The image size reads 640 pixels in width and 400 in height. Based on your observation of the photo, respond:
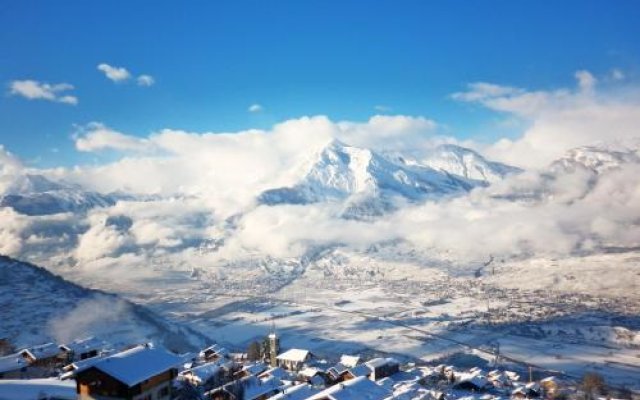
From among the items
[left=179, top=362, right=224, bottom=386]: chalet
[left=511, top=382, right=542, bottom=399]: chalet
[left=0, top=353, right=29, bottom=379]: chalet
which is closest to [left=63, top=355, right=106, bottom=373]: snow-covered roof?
[left=0, top=353, right=29, bottom=379]: chalet

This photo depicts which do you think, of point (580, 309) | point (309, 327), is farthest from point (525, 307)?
point (309, 327)

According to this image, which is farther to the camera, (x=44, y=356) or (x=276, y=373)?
(x=276, y=373)

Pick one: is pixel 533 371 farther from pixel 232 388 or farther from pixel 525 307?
pixel 525 307

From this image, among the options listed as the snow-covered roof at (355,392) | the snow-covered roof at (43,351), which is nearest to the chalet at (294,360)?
the snow-covered roof at (43,351)

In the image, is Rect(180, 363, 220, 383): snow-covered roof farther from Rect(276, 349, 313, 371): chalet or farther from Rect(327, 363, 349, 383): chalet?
Rect(276, 349, 313, 371): chalet

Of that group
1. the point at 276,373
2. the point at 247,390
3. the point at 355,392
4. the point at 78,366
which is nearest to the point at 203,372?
the point at 247,390

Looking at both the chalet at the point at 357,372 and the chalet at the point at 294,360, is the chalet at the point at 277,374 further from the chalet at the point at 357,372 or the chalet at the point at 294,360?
the chalet at the point at 294,360

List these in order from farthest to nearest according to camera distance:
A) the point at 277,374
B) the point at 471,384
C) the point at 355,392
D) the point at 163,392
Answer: the point at 471,384 < the point at 277,374 < the point at 355,392 < the point at 163,392

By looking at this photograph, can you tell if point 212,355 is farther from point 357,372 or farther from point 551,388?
point 551,388
